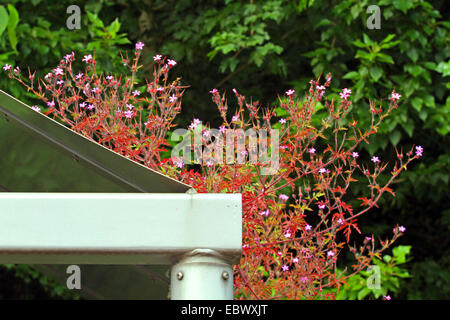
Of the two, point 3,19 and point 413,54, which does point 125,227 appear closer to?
point 3,19

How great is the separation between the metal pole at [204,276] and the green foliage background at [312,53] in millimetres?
4585

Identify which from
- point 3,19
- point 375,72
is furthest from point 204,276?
point 375,72

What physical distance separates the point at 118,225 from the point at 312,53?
5.49m

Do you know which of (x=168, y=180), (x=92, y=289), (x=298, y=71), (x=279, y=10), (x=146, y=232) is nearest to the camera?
(x=146, y=232)

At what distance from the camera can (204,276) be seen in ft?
5.27

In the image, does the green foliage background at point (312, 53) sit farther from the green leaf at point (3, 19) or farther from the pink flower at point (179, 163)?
the green leaf at point (3, 19)

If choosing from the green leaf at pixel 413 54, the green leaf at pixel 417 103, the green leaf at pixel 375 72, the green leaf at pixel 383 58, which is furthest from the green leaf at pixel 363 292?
the green leaf at pixel 413 54

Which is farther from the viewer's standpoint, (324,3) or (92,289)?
(324,3)

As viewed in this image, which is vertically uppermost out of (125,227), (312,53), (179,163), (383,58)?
(312,53)

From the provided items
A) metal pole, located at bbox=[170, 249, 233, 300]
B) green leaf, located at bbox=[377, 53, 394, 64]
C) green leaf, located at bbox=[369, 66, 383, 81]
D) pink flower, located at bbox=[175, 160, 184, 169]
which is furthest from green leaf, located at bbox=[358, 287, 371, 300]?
metal pole, located at bbox=[170, 249, 233, 300]

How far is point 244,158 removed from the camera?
3.43 meters

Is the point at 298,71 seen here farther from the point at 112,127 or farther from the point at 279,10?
the point at 112,127
